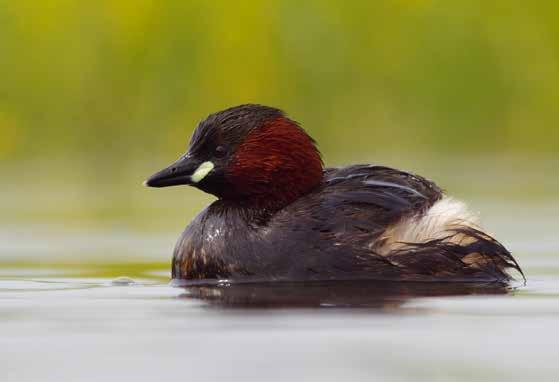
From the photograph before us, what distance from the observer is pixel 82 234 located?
11.5 m

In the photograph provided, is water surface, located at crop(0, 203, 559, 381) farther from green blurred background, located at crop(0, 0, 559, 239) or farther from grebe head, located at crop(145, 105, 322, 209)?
green blurred background, located at crop(0, 0, 559, 239)

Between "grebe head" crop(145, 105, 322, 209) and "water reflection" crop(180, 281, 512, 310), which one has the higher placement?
"grebe head" crop(145, 105, 322, 209)

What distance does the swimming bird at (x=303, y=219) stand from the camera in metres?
7.74

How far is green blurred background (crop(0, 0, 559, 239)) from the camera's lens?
61.4 feet

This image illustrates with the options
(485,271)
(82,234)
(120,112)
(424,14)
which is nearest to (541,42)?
(424,14)

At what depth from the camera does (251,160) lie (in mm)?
8336

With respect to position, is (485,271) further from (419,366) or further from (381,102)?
(381,102)

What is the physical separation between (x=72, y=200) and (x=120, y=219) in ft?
7.07

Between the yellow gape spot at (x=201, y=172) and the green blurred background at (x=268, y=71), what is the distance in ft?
32.0

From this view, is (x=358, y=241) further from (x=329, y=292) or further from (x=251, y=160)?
(x=251, y=160)

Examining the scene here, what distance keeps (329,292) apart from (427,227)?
0.94 meters

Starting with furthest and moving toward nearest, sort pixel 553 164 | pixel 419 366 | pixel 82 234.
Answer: pixel 553 164 → pixel 82 234 → pixel 419 366

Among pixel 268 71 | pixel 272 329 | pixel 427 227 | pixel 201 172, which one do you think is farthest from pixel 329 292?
pixel 268 71

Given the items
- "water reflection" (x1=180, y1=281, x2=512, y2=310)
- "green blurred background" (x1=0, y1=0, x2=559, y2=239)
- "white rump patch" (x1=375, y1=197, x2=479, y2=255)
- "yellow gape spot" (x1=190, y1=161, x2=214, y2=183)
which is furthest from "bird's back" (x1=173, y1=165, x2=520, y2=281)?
"green blurred background" (x1=0, y1=0, x2=559, y2=239)
